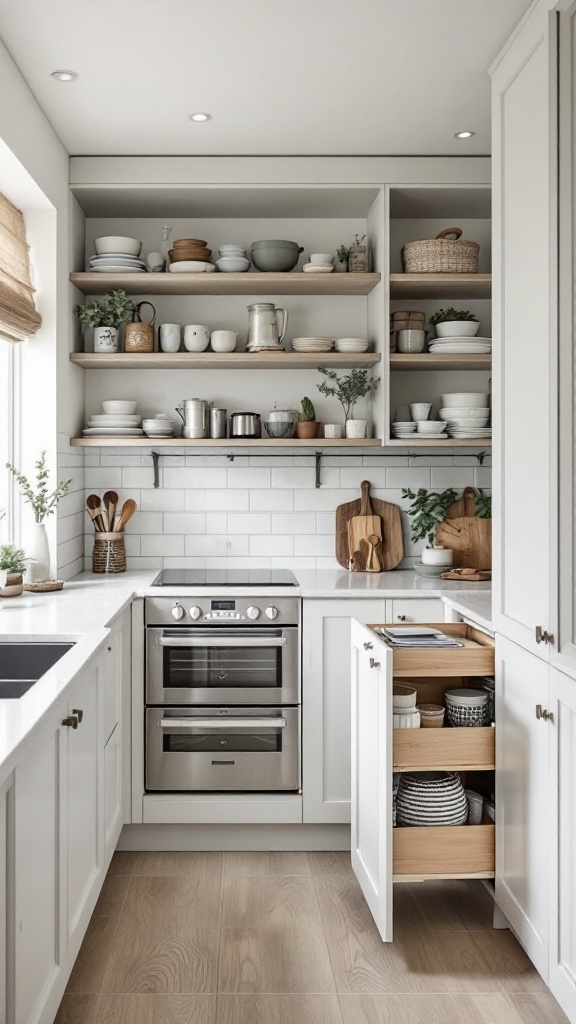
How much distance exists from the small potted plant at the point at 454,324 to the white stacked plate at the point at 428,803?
1.92 metres

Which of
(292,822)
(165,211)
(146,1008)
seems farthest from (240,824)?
(165,211)

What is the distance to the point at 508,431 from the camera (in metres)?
2.62

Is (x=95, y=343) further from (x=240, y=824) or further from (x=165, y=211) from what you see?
(x=240, y=824)

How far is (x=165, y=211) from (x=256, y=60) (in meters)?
1.17

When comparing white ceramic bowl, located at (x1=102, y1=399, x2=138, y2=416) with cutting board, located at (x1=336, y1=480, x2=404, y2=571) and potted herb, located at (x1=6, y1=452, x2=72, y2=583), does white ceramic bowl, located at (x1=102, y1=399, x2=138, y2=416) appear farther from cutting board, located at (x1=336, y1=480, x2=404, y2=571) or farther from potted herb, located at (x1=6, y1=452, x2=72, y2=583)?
A: cutting board, located at (x1=336, y1=480, x2=404, y2=571)

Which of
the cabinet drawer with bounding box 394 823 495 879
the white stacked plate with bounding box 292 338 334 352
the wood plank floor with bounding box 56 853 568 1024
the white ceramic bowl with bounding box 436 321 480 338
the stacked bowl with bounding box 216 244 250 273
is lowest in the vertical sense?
the wood plank floor with bounding box 56 853 568 1024

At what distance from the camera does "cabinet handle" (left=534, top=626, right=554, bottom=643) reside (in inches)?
87.7

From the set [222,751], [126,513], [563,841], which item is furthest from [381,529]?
[563,841]

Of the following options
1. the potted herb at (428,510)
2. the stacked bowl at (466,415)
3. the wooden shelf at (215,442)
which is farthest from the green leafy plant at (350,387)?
the potted herb at (428,510)

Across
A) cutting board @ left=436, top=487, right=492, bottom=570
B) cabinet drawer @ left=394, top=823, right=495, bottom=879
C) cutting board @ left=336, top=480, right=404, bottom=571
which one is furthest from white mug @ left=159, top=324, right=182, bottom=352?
cabinet drawer @ left=394, top=823, right=495, bottom=879

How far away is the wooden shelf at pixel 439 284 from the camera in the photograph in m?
3.61

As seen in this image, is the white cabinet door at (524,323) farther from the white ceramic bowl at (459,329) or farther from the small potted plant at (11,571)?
the small potted plant at (11,571)

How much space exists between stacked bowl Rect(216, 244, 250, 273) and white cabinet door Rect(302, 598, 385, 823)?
4.69 feet

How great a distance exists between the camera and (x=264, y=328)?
3.69 m
